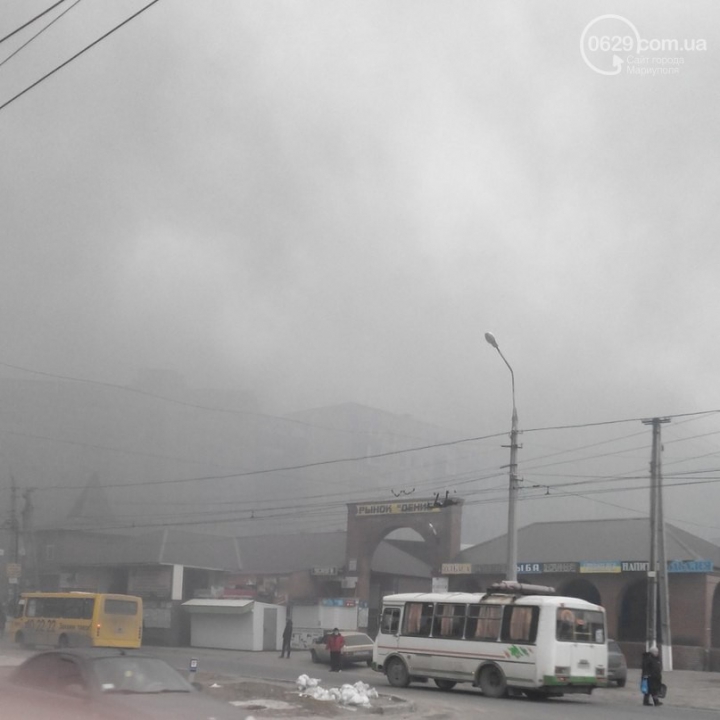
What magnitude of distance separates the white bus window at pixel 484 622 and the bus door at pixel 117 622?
71.7ft

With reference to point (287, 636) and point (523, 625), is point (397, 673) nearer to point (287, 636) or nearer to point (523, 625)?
point (523, 625)

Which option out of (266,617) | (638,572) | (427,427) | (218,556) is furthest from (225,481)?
(638,572)

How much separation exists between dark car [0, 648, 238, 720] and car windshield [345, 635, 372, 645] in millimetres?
27295

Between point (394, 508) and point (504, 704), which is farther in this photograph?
point (394, 508)

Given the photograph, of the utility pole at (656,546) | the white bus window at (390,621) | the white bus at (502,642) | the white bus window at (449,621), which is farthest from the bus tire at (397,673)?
the utility pole at (656,546)

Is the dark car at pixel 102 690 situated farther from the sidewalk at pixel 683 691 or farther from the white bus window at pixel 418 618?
the sidewalk at pixel 683 691

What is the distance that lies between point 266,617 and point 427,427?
11205 centimetres

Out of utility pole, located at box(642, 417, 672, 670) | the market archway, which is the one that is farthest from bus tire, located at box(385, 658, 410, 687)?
the market archway

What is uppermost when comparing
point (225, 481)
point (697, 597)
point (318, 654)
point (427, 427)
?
point (427, 427)

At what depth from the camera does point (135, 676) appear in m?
11.0

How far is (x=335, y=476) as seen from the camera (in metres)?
146

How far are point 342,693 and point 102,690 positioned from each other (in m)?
11.4

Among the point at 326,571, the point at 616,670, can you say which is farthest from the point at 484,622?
the point at 326,571

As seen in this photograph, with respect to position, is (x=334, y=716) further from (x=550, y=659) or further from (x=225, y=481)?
(x=225, y=481)
